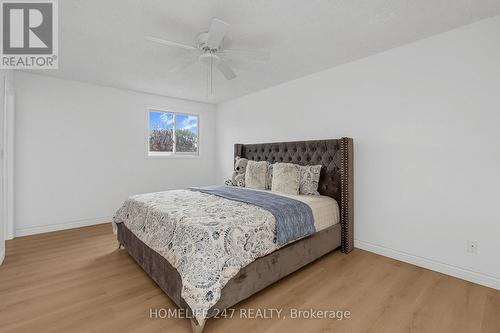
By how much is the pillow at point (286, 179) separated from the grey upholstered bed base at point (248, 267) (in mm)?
697

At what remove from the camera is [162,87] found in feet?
13.7

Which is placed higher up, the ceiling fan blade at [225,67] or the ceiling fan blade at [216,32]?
the ceiling fan blade at [216,32]

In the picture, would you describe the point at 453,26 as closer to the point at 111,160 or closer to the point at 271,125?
the point at 271,125

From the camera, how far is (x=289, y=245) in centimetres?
227

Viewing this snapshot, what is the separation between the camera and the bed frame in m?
1.79

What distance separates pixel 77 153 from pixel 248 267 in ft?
11.8

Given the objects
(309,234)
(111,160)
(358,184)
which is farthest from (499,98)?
(111,160)

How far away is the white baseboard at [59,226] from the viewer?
344 centimetres

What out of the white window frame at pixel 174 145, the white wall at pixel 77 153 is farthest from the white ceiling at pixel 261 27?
the white window frame at pixel 174 145

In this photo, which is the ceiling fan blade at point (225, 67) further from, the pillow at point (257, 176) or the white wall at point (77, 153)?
the white wall at point (77, 153)

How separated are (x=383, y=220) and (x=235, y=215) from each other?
194 cm

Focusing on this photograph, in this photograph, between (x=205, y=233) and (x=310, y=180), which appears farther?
(x=310, y=180)

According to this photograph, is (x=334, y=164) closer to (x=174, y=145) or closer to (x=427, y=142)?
(x=427, y=142)

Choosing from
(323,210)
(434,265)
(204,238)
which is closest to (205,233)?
(204,238)
